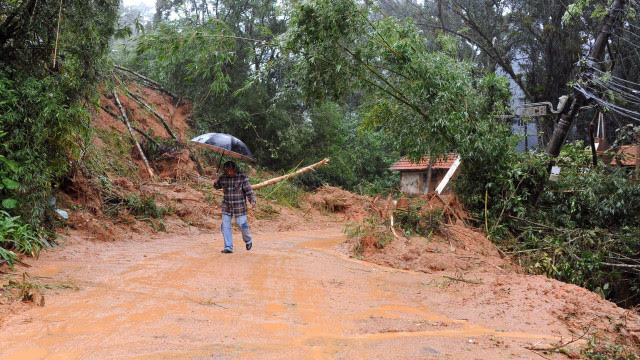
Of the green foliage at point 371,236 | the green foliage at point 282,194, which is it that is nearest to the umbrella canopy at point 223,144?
the green foliage at point 371,236

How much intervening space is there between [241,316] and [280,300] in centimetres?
89

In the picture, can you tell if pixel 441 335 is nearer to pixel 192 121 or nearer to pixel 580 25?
pixel 192 121

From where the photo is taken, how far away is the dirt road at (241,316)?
135 inches

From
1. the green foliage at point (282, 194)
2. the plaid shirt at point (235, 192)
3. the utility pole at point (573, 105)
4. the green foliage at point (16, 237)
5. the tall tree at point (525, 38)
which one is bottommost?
the green foliage at point (282, 194)

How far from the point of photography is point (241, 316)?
173 inches

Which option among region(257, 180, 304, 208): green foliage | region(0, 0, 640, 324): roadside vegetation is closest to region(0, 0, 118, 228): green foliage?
region(0, 0, 640, 324): roadside vegetation

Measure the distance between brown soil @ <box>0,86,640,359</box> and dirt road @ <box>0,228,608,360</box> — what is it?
0.7 inches

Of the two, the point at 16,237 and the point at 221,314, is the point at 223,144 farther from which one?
the point at 221,314

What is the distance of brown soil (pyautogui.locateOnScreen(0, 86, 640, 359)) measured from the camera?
355cm

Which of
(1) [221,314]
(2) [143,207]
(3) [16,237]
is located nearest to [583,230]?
(1) [221,314]

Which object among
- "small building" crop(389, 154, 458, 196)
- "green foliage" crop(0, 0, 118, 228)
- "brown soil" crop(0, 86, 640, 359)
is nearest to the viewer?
"brown soil" crop(0, 86, 640, 359)

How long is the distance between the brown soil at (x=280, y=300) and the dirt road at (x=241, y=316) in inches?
0.7

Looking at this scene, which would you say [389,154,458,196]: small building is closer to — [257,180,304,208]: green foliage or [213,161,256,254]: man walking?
[257,180,304,208]: green foliage

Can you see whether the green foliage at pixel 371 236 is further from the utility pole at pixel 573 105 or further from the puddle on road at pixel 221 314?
the utility pole at pixel 573 105
